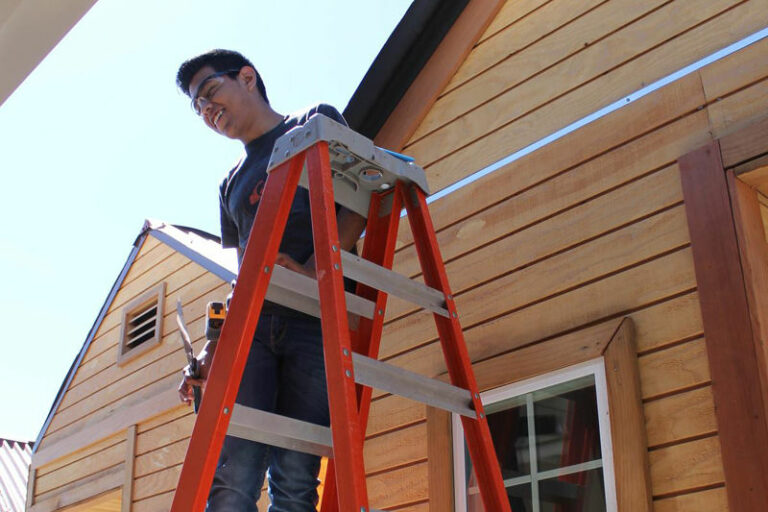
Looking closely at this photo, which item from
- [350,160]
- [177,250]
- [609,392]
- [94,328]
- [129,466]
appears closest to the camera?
[350,160]

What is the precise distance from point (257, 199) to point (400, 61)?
1675mm

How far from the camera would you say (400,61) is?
3941mm

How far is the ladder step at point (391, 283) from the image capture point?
6.84 feet

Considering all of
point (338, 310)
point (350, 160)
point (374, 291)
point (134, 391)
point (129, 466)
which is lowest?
point (338, 310)

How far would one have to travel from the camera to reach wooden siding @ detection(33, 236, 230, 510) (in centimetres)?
526

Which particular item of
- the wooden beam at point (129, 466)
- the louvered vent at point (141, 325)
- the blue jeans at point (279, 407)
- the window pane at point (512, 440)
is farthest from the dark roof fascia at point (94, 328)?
the blue jeans at point (279, 407)

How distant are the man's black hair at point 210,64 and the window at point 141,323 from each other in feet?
11.6

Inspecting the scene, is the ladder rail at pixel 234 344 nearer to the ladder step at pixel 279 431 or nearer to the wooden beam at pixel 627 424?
the ladder step at pixel 279 431

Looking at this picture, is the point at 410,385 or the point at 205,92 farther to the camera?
the point at 205,92

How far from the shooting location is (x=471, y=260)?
3.36 meters

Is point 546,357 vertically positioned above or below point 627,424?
above

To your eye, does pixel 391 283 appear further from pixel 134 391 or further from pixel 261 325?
pixel 134 391

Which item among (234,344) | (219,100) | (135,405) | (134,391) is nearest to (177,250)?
(134,391)

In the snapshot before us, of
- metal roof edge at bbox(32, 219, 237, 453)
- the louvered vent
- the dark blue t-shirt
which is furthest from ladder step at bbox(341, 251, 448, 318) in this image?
the louvered vent
